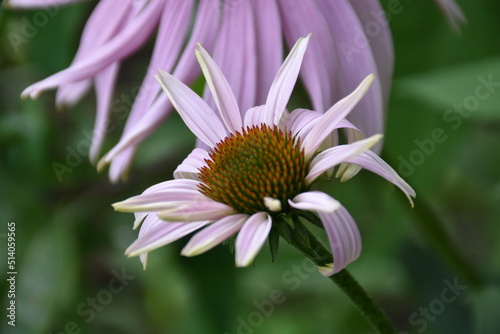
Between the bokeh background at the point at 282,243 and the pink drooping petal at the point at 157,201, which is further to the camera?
the bokeh background at the point at 282,243

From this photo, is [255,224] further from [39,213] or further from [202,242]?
[39,213]

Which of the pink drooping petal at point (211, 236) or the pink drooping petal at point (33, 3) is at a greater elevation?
the pink drooping petal at point (33, 3)

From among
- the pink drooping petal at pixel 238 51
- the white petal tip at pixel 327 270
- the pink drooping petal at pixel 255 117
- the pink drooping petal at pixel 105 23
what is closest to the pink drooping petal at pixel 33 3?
the pink drooping petal at pixel 105 23

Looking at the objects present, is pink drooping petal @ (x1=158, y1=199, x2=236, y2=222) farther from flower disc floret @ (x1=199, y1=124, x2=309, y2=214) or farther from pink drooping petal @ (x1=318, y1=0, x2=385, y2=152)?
pink drooping petal @ (x1=318, y1=0, x2=385, y2=152)

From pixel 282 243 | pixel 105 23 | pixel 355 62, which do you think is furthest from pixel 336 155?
pixel 282 243

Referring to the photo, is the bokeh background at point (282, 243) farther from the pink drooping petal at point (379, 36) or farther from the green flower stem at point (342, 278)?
the green flower stem at point (342, 278)

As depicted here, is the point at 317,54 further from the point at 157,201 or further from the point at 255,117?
the point at 157,201
